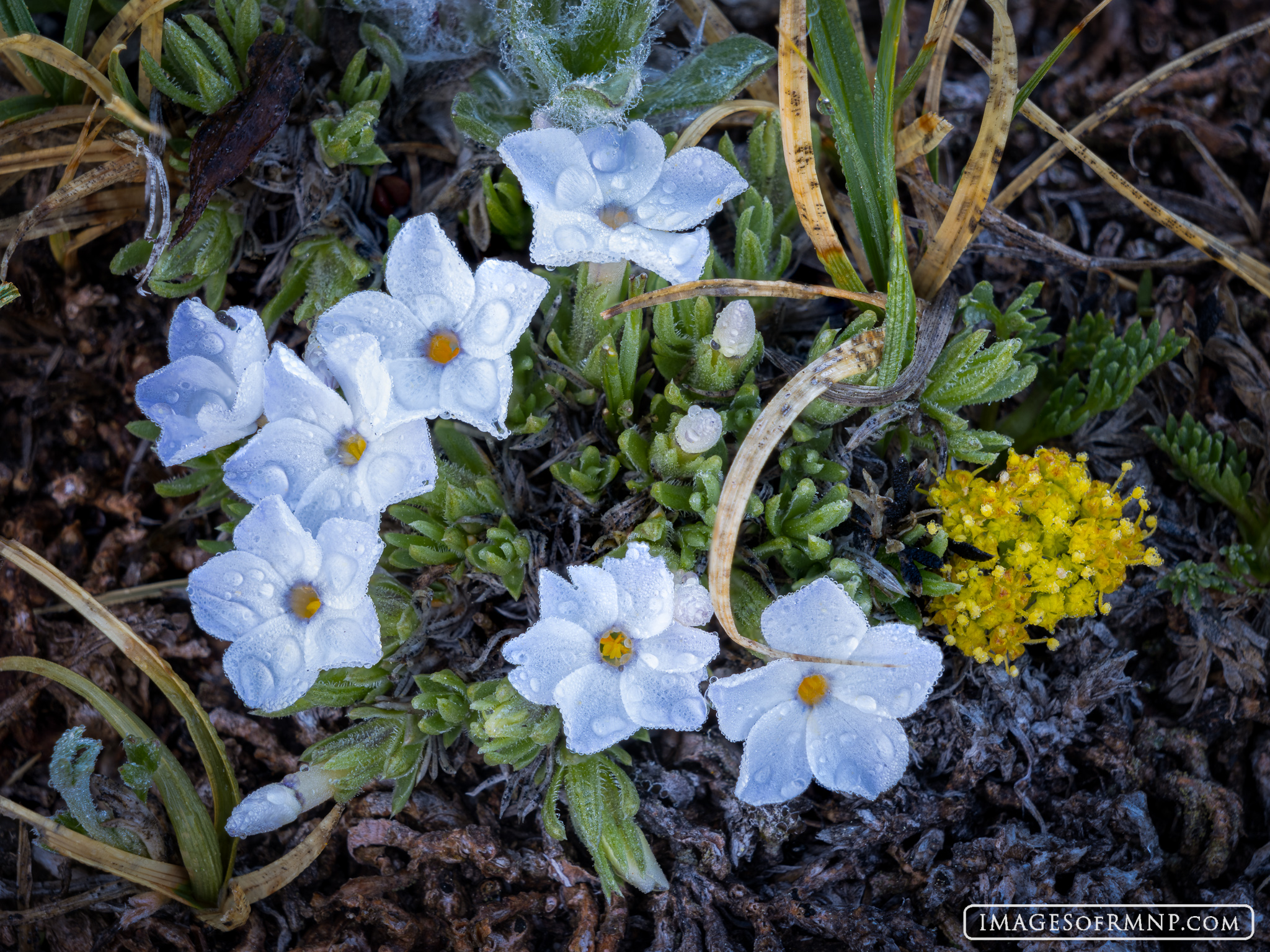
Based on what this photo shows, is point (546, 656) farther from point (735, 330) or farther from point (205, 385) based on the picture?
point (205, 385)

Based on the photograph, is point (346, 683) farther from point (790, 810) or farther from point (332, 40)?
point (332, 40)

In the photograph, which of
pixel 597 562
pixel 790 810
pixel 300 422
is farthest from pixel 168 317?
pixel 790 810

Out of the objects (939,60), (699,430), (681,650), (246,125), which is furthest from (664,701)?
(939,60)

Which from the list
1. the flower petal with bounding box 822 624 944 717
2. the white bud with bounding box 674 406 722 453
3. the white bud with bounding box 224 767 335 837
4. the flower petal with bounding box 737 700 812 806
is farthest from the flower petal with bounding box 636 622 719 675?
the white bud with bounding box 224 767 335 837

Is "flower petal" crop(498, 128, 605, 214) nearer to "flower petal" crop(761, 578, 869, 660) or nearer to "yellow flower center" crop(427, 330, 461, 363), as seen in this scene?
"yellow flower center" crop(427, 330, 461, 363)

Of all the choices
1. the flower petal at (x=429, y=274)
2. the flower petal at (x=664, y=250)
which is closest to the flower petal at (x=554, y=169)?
the flower petal at (x=664, y=250)
